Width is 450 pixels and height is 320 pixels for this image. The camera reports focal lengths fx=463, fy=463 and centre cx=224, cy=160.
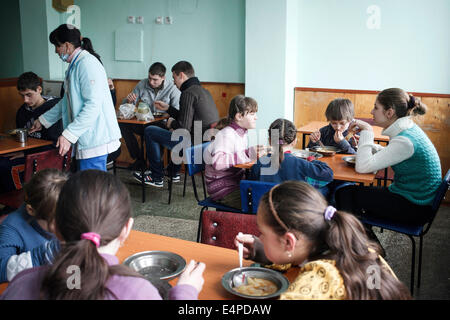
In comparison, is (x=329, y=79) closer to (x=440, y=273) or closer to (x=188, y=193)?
(x=188, y=193)

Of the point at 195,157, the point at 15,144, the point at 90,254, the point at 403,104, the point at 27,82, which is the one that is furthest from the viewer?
the point at 27,82

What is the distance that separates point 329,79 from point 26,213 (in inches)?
149

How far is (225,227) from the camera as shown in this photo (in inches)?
75.2

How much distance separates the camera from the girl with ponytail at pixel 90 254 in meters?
1.04

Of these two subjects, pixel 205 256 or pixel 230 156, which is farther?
pixel 230 156

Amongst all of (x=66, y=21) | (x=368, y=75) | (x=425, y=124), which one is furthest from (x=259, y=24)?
(x=66, y=21)

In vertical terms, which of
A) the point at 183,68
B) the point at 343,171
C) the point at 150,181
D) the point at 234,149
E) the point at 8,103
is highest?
the point at 183,68

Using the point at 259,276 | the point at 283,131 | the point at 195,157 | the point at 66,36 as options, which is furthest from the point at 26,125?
the point at 259,276

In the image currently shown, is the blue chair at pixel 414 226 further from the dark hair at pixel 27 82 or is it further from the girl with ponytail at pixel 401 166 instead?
the dark hair at pixel 27 82

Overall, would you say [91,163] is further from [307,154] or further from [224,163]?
[307,154]

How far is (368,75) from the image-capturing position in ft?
15.4

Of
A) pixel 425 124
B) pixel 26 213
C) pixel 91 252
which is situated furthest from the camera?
pixel 425 124

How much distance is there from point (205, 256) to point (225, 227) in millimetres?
251
